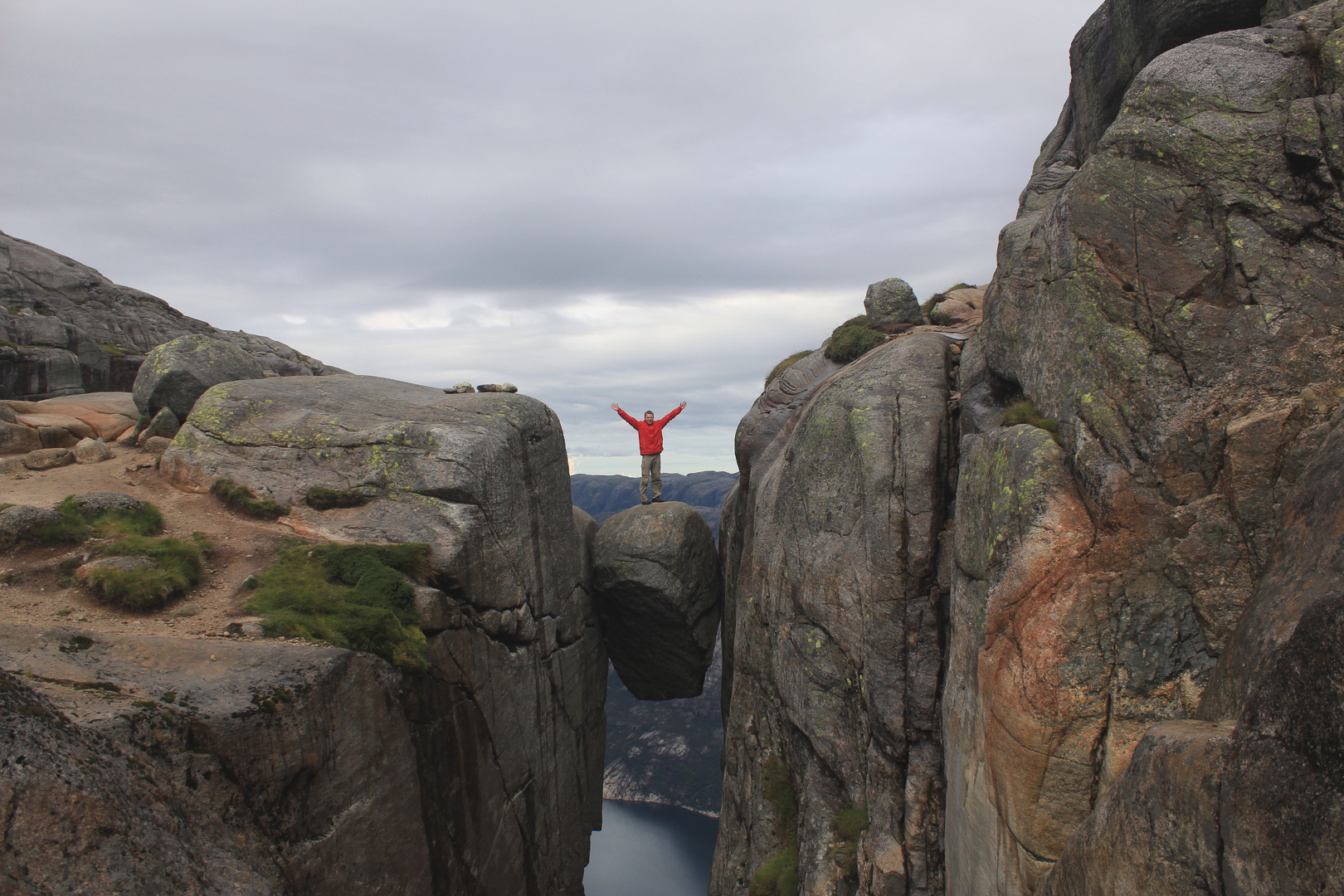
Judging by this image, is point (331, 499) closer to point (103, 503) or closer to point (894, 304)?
point (103, 503)

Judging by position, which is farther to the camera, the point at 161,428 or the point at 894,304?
the point at 894,304

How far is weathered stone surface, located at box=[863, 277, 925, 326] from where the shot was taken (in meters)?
24.2

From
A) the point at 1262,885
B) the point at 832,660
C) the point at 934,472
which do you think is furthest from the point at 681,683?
the point at 1262,885

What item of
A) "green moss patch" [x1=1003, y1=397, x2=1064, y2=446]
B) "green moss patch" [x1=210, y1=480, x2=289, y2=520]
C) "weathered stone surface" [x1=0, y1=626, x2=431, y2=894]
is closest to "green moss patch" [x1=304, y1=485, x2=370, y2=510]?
"green moss patch" [x1=210, y1=480, x2=289, y2=520]

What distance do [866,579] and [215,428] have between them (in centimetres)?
1746

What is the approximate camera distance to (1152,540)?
10.2m

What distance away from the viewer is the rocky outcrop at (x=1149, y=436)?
9.71m

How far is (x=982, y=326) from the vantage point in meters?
16.5

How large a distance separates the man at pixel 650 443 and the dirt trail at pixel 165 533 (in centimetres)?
1564

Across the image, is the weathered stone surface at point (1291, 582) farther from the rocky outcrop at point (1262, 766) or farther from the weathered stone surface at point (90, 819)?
the weathered stone surface at point (90, 819)

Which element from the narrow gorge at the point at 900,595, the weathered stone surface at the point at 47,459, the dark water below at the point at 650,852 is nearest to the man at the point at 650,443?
the narrow gorge at the point at 900,595

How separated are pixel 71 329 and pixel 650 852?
244 ft

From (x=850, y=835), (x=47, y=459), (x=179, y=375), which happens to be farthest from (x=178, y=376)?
(x=850, y=835)

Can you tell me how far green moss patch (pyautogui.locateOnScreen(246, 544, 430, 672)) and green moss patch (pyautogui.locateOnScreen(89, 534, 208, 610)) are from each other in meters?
1.34
